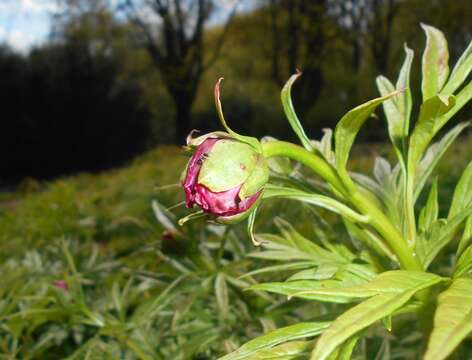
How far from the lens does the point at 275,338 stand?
39 centimetres

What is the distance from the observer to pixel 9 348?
804 mm

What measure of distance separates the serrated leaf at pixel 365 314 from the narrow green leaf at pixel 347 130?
0.11m

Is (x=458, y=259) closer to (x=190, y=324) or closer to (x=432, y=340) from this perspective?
(x=432, y=340)

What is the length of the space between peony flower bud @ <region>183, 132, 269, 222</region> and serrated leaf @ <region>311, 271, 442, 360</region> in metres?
0.10

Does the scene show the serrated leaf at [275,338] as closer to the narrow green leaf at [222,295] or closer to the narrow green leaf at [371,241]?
the narrow green leaf at [371,241]

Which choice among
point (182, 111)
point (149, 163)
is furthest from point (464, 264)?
point (182, 111)

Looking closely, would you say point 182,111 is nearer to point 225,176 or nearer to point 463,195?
point 463,195

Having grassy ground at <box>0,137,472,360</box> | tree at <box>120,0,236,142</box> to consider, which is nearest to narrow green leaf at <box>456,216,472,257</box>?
grassy ground at <box>0,137,472,360</box>

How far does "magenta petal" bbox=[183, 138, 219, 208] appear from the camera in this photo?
1.16 feet

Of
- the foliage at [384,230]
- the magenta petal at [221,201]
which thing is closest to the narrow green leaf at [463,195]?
the foliage at [384,230]

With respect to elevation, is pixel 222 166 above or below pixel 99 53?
below

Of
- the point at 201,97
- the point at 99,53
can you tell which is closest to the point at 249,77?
the point at 201,97

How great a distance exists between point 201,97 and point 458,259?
1267 cm

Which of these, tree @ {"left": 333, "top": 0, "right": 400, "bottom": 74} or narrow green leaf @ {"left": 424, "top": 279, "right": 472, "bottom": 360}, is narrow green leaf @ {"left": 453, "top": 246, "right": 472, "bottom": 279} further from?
tree @ {"left": 333, "top": 0, "right": 400, "bottom": 74}
